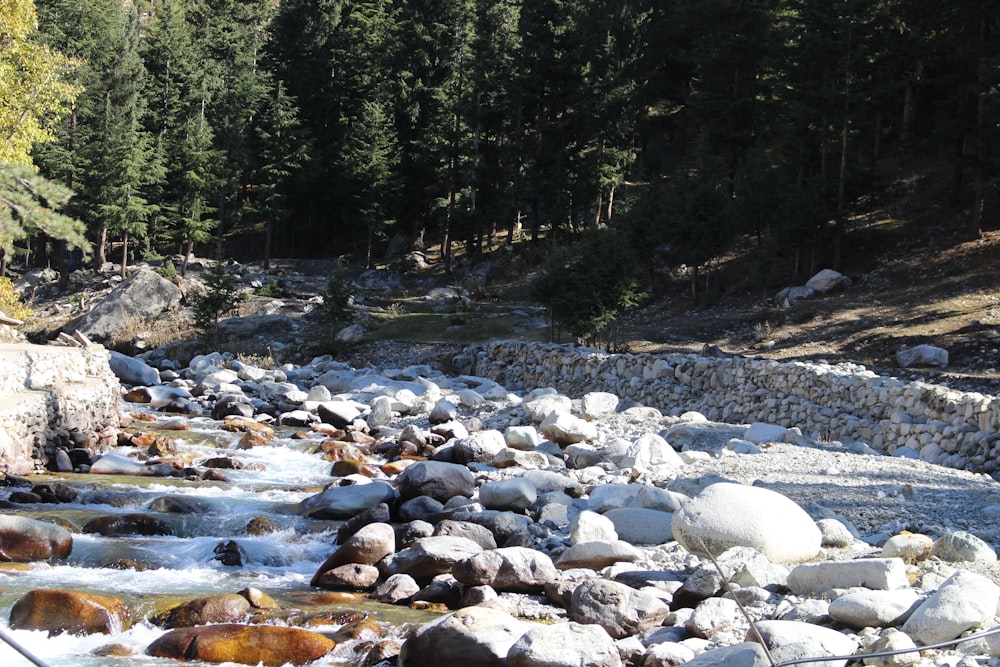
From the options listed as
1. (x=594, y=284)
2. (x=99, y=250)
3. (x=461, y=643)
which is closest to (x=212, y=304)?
(x=594, y=284)

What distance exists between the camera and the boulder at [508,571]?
25.7 feet

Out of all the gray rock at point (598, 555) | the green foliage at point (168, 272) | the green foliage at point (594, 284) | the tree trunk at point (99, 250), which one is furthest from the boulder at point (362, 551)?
the tree trunk at point (99, 250)

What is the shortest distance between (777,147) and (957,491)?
29547mm

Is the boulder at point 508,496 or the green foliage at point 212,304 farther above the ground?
the green foliage at point 212,304

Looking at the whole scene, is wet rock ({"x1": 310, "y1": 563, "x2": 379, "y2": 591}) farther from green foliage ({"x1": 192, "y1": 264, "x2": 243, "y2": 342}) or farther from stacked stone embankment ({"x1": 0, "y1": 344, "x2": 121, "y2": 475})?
green foliage ({"x1": 192, "y1": 264, "x2": 243, "y2": 342})

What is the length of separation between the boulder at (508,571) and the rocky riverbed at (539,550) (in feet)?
0.06

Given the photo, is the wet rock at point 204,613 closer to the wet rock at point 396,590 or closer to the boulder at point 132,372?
the wet rock at point 396,590

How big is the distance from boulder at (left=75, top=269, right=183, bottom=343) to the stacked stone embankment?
539 inches

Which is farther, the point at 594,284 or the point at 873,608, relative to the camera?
the point at 594,284

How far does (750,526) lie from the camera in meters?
7.85

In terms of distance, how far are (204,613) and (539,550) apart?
3.35 m

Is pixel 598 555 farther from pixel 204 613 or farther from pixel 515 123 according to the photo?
pixel 515 123

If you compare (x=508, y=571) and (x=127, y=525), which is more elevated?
(x=508, y=571)

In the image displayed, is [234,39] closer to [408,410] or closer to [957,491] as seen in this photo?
[408,410]
